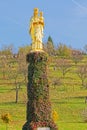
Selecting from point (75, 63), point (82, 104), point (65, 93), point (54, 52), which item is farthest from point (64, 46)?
point (82, 104)

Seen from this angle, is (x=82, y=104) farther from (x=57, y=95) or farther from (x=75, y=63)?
(x=75, y=63)

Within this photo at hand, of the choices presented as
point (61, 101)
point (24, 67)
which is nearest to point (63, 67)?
point (24, 67)

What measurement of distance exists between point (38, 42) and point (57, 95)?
54137mm

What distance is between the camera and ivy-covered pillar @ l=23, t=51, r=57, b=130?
30.5 metres

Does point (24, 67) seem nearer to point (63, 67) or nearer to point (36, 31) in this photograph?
point (63, 67)

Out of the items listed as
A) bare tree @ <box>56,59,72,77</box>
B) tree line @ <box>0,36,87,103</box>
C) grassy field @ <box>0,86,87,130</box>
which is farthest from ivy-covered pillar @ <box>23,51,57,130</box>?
bare tree @ <box>56,59,72,77</box>

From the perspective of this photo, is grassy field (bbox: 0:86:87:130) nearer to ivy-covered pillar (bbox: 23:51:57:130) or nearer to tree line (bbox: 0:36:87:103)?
tree line (bbox: 0:36:87:103)

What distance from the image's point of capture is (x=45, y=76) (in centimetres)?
3106

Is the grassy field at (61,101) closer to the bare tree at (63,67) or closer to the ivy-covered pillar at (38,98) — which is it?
the bare tree at (63,67)

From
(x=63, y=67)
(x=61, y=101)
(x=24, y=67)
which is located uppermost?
(x=63, y=67)

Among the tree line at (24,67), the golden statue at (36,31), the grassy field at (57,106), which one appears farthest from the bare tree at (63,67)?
the golden statue at (36,31)

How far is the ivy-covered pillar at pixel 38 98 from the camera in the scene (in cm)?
3052

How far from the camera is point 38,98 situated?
100 feet

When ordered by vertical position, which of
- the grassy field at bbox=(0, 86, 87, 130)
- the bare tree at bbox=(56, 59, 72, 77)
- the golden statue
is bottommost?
the grassy field at bbox=(0, 86, 87, 130)
